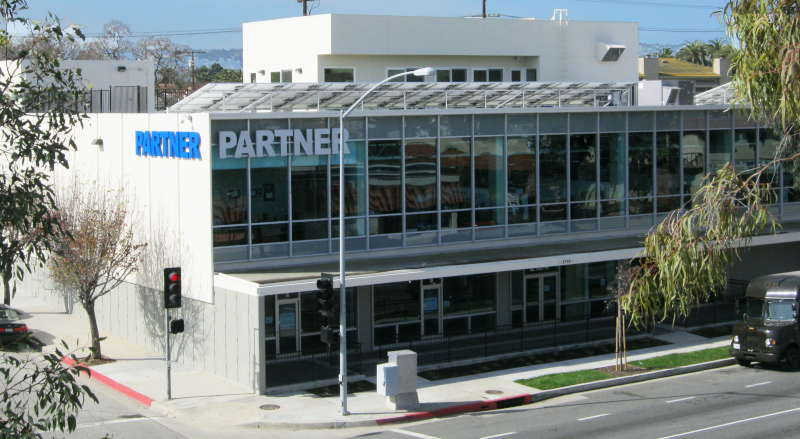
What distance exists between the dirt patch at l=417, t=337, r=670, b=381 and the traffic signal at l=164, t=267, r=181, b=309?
739cm

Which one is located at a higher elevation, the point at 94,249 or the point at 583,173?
the point at 583,173

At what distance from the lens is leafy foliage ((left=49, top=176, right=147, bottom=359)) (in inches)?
1019

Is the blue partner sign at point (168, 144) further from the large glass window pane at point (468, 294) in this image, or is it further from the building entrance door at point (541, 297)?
the building entrance door at point (541, 297)

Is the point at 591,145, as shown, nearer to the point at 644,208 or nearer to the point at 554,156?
the point at 554,156

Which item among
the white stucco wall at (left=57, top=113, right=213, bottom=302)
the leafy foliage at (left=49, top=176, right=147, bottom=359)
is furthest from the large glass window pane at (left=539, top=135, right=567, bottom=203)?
the leafy foliage at (left=49, top=176, right=147, bottom=359)

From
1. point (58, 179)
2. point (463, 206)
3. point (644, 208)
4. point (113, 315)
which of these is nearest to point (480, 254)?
point (463, 206)

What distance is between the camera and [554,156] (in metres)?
30.3

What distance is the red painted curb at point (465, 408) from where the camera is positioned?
817 inches

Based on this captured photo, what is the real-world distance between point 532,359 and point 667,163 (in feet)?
34.7

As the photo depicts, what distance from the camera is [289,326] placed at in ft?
86.6

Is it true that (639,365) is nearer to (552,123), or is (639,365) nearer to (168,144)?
(552,123)

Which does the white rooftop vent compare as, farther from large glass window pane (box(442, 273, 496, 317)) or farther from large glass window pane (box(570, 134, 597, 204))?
large glass window pane (box(442, 273, 496, 317))

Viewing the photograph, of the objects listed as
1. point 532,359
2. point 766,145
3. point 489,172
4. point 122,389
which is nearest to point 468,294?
point 532,359

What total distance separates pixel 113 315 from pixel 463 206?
43.1 feet
